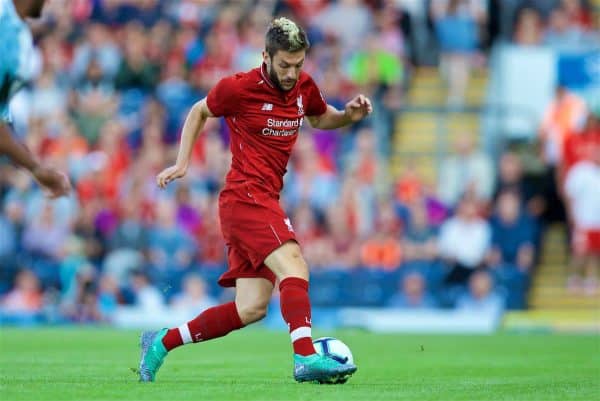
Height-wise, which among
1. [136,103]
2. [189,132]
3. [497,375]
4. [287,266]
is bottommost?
[497,375]

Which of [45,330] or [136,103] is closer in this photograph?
[45,330]

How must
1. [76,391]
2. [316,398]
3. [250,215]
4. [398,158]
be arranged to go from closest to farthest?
1. [316,398]
2. [76,391]
3. [250,215]
4. [398,158]

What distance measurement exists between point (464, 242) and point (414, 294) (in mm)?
1082

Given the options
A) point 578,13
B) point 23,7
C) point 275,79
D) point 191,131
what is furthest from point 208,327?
point 578,13

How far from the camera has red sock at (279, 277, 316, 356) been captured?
9.59 metres

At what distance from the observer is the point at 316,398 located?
8633 millimetres

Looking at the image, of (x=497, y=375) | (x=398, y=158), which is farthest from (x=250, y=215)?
(x=398, y=158)

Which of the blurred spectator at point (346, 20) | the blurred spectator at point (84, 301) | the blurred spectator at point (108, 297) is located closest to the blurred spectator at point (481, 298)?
the blurred spectator at point (108, 297)

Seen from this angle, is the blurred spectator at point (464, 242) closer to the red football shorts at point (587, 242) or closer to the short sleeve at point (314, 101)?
the red football shorts at point (587, 242)

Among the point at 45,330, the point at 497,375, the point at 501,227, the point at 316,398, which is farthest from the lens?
the point at 501,227

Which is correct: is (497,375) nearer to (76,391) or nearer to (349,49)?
(76,391)

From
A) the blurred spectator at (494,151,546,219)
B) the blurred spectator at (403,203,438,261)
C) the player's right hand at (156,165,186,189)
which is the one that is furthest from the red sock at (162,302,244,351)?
the blurred spectator at (494,151,546,219)

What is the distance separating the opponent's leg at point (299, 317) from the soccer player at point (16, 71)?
63.9 inches

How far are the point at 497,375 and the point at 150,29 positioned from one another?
48.3ft
